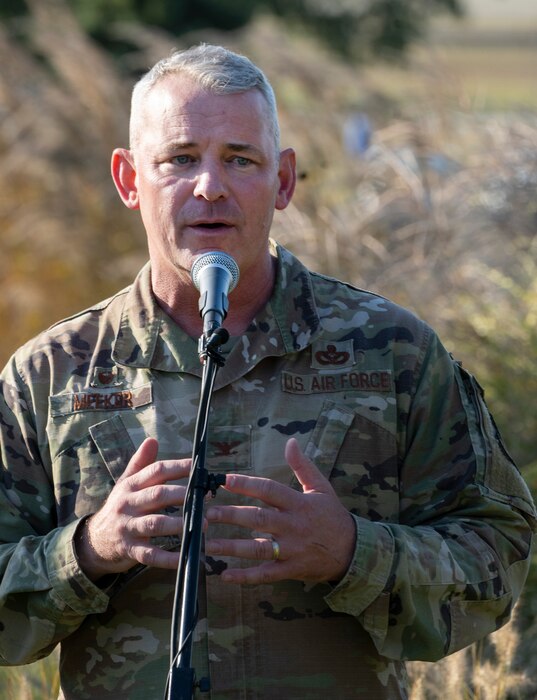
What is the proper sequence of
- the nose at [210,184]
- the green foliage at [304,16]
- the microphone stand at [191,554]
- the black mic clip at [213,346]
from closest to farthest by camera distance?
the microphone stand at [191,554], the black mic clip at [213,346], the nose at [210,184], the green foliage at [304,16]

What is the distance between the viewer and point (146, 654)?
304 cm

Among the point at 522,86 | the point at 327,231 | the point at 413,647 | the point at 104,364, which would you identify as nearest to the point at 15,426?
the point at 104,364

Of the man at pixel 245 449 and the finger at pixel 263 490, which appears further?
the man at pixel 245 449

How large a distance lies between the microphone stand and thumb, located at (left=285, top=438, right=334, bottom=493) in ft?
1.03

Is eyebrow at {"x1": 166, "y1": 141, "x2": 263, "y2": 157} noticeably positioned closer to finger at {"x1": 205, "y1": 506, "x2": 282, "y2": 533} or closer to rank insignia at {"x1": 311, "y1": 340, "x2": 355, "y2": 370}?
rank insignia at {"x1": 311, "y1": 340, "x2": 355, "y2": 370}

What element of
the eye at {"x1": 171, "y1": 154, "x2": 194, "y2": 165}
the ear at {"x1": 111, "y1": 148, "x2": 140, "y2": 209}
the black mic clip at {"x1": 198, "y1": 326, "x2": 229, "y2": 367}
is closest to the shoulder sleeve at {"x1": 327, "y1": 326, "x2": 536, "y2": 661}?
the black mic clip at {"x1": 198, "y1": 326, "x2": 229, "y2": 367}

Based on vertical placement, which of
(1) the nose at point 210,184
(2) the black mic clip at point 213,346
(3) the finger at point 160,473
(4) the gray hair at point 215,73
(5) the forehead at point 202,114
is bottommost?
(3) the finger at point 160,473

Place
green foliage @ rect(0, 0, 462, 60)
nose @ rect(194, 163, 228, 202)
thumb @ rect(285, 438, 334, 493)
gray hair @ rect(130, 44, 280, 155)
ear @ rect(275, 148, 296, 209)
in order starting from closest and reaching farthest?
thumb @ rect(285, 438, 334, 493) → nose @ rect(194, 163, 228, 202) → gray hair @ rect(130, 44, 280, 155) → ear @ rect(275, 148, 296, 209) → green foliage @ rect(0, 0, 462, 60)

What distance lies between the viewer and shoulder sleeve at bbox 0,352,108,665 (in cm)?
294

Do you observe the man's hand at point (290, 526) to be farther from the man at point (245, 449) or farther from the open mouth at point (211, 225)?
the open mouth at point (211, 225)

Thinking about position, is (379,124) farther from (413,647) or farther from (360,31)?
(360,31)

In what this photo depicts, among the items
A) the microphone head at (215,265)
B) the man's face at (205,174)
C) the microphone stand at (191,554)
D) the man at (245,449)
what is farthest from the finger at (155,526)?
the man's face at (205,174)

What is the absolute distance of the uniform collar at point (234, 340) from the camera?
324 cm

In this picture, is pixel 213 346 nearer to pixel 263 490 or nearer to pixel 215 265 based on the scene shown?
pixel 215 265
